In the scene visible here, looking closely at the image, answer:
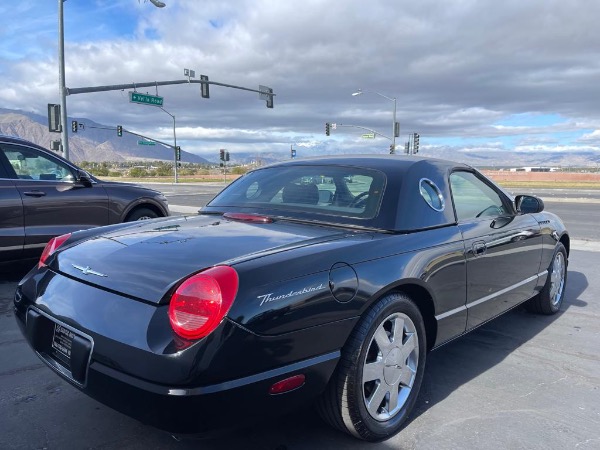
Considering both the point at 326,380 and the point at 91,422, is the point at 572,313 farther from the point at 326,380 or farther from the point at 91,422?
the point at 91,422

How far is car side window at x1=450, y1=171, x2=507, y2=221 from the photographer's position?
366cm

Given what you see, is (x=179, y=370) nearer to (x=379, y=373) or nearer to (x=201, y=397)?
(x=201, y=397)

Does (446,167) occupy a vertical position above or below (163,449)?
above

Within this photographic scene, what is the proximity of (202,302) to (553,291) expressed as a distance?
160 inches

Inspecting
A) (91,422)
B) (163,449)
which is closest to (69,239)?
(91,422)

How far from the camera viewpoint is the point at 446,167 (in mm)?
3717

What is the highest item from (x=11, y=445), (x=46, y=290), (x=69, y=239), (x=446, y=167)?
(x=446, y=167)

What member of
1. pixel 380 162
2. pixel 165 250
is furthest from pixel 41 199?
pixel 380 162

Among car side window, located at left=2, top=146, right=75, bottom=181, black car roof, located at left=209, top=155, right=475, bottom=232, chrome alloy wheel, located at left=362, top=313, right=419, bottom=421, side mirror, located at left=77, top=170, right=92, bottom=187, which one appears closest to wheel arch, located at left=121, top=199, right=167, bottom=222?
side mirror, located at left=77, top=170, right=92, bottom=187

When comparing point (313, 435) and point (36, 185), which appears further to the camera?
point (36, 185)

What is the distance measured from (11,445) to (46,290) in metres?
0.80

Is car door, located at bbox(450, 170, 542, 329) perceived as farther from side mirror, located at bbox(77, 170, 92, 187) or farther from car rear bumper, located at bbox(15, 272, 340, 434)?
side mirror, located at bbox(77, 170, 92, 187)

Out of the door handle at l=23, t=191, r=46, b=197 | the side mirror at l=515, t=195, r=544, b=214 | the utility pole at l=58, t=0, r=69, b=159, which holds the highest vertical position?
the utility pole at l=58, t=0, r=69, b=159

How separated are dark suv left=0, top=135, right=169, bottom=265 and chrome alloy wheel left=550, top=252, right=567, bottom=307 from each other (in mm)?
5342
